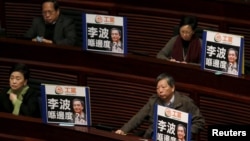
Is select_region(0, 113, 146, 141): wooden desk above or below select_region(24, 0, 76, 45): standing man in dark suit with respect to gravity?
below

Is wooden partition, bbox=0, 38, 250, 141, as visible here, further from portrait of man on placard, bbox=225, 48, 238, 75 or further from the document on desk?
the document on desk

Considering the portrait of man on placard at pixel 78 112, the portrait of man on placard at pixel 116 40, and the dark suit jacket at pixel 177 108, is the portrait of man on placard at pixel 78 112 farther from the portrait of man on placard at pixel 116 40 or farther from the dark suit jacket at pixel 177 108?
the portrait of man on placard at pixel 116 40

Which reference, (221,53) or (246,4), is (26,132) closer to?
(221,53)

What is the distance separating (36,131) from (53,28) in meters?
1.13

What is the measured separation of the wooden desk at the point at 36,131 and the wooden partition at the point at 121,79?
2.14 ft

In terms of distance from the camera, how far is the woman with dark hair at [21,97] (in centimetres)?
396

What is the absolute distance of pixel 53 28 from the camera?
471cm

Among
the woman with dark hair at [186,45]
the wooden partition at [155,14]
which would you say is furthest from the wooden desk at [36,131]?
the wooden partition at [155,14]

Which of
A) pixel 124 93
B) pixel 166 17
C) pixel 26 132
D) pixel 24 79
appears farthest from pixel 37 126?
pixel 166 17

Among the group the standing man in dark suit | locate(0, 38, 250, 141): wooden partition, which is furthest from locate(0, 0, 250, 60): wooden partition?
locate(0, 38, 250, 141): wooden partition

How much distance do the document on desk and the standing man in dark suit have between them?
0.99 m

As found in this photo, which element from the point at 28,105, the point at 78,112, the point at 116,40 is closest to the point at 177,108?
the point at 78,112

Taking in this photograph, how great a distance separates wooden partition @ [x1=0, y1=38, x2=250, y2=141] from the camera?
13.0 ft

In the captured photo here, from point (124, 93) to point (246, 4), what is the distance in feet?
3.49
